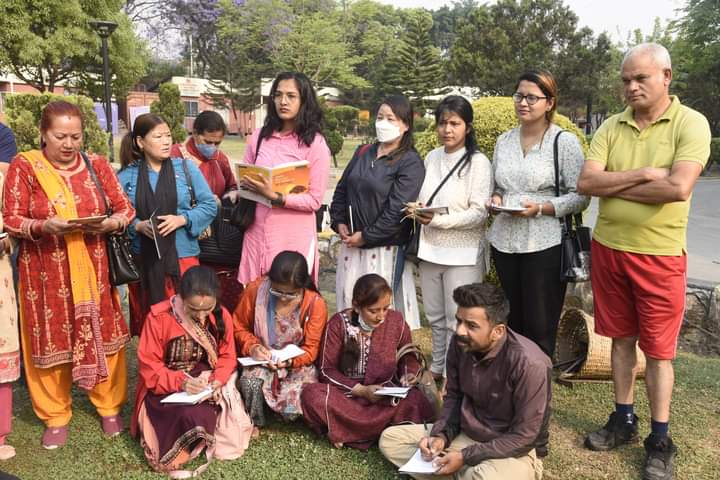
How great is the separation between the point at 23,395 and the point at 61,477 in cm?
127

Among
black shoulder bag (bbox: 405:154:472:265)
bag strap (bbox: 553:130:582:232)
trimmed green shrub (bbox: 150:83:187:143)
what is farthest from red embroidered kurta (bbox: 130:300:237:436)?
trimmed green shrub (bbox: 150:83:187:143)

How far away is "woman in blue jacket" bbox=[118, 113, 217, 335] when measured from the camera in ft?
11.4

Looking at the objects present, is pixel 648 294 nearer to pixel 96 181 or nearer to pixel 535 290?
pixel 535 290

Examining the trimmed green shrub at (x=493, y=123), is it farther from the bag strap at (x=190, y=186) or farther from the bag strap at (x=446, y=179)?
the bag strap at (x=190, y=186)

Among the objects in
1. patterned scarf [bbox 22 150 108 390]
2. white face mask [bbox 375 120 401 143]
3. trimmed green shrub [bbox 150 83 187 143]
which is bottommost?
patterned scarf [bbox 22 150 108 390]

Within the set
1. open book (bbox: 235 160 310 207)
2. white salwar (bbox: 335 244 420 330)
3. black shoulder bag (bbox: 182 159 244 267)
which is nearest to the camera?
open book (bbox: 235 160 310 207)

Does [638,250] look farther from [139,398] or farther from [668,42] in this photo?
[668,42]

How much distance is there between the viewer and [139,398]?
325 centimetres

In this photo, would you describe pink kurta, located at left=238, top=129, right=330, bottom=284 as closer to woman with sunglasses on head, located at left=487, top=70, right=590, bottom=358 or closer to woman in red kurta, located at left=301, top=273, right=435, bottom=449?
woman in red kurta, located at left=301, top=273, right=435, bottom=449

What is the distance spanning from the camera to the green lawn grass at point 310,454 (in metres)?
3.03

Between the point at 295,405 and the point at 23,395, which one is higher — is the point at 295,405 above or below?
above

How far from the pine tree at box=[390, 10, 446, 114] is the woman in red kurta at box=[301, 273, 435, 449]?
3301 centimetres

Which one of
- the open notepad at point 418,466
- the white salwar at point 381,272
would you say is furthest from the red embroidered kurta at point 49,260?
the open notepad at point 418,466

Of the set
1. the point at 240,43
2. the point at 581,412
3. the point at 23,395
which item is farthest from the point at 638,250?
the point at 240,43
